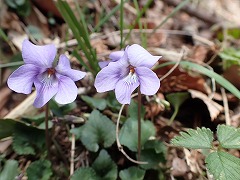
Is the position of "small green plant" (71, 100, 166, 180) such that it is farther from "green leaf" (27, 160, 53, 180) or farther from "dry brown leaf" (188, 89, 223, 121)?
"dry brown leaf" (188, 89, 223, 121)

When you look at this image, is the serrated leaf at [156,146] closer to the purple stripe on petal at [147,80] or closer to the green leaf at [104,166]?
the green leaf at [104,166]

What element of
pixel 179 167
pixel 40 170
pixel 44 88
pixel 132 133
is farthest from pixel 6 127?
pixel 179 167

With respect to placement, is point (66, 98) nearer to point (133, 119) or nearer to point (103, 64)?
point (103, 64)

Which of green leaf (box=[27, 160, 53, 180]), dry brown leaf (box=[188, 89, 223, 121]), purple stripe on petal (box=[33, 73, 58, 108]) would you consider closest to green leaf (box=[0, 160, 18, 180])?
green leaf (box=[27, 160, 53, 180])

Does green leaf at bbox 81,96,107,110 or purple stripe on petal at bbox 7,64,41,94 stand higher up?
purple stripe on petal at bbox 7,64,41,94

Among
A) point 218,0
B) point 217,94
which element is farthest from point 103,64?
point 218,0

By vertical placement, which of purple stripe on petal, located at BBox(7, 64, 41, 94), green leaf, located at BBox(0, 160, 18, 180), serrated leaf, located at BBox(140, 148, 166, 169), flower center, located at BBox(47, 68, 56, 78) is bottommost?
serrated leaf, located at BBox(140, 148, 166, 169)

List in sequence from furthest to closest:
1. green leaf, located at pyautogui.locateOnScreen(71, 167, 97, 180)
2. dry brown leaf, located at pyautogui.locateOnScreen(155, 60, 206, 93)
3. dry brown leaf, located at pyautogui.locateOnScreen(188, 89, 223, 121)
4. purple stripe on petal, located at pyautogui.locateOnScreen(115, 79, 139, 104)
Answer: dry brown leaf, located at pyautogui.locateOnScreen(155, 60, 206, 93)
dry brown leaf, located at pyautogui.locateOnScreen(188, 89, 223, 121)
green leaf, located at pyautogui.locateOnScreen(71, 167, 97, 180)
purple stripe on petal, located at pyautogui.locateOnScreen(115, 79, 139, 104)

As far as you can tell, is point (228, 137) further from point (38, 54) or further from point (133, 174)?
point (38, 54)
